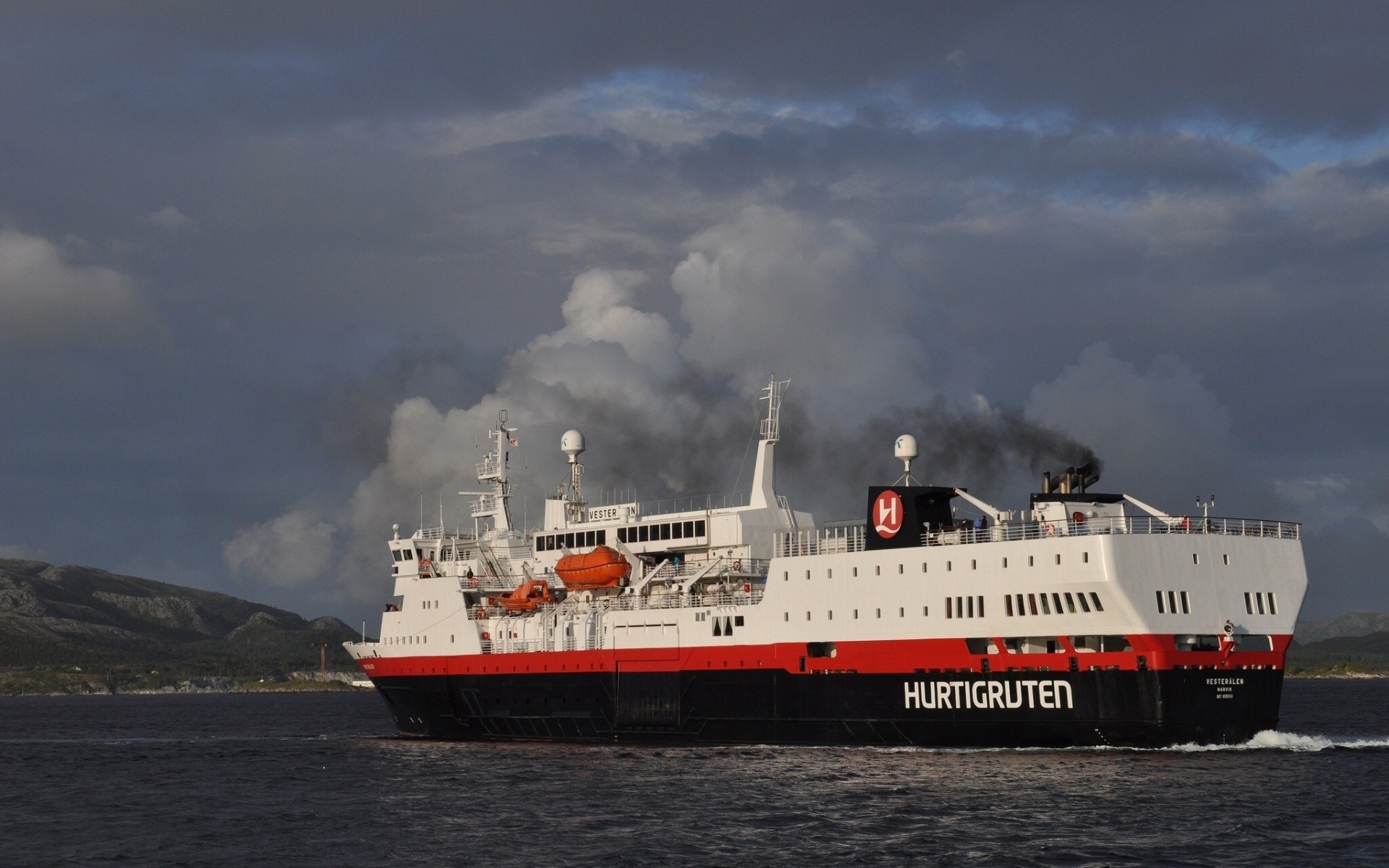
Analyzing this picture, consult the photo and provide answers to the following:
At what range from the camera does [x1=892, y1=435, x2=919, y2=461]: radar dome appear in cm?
4591

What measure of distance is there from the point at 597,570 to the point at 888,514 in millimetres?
12203

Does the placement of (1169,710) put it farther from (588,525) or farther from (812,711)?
(588,525)

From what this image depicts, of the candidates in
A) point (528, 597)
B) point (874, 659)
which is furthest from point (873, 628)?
point (528, 597)

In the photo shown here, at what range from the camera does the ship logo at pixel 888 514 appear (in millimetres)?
42844

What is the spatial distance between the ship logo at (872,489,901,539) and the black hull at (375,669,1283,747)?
171 inches

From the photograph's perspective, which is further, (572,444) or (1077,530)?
(572,444)

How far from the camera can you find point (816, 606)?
44188 mm

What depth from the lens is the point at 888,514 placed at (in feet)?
141

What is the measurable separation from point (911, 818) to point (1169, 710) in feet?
34.0

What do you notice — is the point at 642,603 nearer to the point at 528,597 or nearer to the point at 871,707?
the point at 528,597

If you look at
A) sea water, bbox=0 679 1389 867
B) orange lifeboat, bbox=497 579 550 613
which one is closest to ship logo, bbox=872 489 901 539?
sea water, bbox=0 679 1389 867

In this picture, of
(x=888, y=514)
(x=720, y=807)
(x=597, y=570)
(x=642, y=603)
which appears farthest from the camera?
(x=597, y=570)

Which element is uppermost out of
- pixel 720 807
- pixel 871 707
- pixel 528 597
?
pixel 528 597

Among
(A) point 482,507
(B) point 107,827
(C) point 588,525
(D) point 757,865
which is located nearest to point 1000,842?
(D) point 757,865
